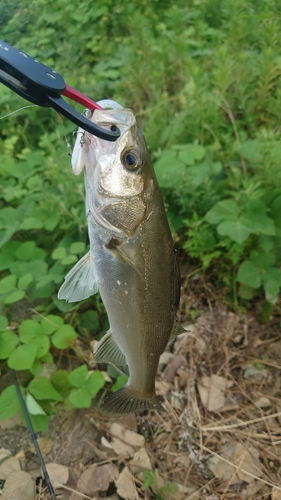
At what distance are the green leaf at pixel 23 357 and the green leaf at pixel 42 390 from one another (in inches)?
5.1

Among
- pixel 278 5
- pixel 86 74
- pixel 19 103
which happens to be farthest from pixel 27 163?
pixel 278 5

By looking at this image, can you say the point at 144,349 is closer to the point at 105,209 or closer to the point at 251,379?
the point at 105,209

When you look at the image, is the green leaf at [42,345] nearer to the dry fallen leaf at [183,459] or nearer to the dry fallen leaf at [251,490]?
the dry fallen leaf at [183,459]

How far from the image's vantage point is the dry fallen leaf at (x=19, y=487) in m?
1.95

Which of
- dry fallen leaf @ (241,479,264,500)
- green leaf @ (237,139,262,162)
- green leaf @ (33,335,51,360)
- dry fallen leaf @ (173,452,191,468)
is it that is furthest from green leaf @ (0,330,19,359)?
green leaf @ (237,139,262,162)

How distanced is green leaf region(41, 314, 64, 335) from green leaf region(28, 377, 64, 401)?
25cm

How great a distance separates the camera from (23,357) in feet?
6.35

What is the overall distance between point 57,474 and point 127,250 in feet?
4.79

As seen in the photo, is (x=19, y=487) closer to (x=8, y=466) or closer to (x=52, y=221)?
(x=8, y=466)

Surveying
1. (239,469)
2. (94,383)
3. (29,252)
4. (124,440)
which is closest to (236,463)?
(239,469)

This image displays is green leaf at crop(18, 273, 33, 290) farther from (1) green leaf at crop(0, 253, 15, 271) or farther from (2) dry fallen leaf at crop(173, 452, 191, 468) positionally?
(2) dry fallen leaf at crop(173, 452, 191, 468)

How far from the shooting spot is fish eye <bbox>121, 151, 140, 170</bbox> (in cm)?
126

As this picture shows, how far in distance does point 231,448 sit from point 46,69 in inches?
85.0

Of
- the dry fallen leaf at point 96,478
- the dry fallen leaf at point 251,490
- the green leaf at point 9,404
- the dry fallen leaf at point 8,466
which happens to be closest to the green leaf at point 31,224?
the green leaf at point 9,404
